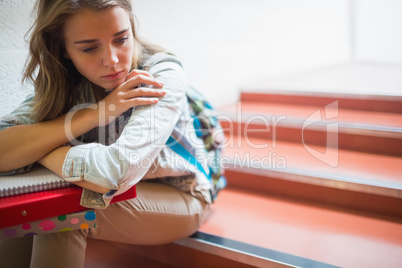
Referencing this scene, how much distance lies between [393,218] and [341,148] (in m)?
0.50

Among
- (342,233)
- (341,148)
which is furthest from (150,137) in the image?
(341,148)

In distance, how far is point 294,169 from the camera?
5.86ft

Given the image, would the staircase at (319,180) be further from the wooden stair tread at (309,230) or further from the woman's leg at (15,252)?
the woman's leg at (15,252)

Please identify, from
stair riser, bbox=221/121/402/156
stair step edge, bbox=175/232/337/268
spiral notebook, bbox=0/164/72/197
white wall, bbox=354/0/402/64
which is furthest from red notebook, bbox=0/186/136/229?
white wall, bbox=354/0/402/64

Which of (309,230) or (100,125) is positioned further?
(309,230)

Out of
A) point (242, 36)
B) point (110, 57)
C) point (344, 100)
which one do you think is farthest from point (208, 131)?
point (242, 36)

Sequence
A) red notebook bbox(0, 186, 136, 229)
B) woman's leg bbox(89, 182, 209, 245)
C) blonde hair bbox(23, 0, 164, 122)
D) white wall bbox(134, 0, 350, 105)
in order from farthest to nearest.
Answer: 1. white wall bbox(134, 0, 350, 105)
2. woman's leg bbox(89, 182, 209, 245)
3. blonde hair bbox(23, 0, 164, 122)
4. red notebook bbox(0, 186, 136, 229)

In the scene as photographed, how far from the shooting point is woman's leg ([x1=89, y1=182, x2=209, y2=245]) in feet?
3.80

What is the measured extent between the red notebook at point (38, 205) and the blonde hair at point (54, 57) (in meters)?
0.27

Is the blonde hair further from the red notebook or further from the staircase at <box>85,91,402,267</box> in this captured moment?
the staircase at <box>85,91,402,267</box>

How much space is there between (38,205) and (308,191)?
4.13 ft

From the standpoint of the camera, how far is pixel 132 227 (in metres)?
1.19

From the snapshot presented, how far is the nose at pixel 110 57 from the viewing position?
3.52ft

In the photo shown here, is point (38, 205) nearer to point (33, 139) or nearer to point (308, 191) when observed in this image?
point (33, 139)
